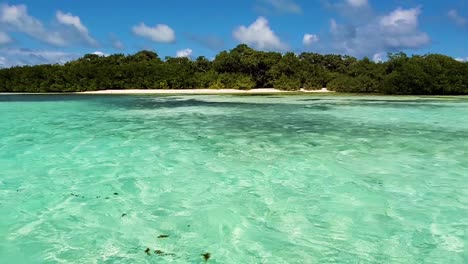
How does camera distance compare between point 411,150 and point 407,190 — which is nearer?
point 407,190

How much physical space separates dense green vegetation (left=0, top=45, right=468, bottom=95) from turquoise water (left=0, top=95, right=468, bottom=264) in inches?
1060

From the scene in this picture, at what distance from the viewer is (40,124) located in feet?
42.2

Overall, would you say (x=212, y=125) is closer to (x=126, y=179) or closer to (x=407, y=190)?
(x=126, y=179)

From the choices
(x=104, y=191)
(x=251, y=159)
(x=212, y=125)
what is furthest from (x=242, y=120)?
(x=104, y=191)

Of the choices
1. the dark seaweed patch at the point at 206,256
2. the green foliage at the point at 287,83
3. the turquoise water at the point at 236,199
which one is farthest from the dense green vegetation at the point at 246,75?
the dark seaweed patch at the point at 206,256

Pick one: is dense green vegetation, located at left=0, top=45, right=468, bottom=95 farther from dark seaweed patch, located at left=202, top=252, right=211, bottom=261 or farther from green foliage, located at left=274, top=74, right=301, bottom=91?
dark seaweed patch, located at left=202, top=252, right=211, bottom=261

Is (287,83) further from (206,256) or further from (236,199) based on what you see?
(206,256)

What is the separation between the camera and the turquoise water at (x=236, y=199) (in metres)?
3.69

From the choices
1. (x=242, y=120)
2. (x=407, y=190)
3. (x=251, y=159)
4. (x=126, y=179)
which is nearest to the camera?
(x=407, y=190)

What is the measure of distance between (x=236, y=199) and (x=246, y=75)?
130 feet

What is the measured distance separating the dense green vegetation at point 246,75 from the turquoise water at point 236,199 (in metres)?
26.9

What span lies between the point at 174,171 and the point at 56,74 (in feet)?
125

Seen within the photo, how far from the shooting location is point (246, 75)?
44.1 metres

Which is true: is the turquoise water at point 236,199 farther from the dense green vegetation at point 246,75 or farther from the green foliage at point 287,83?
the green foliage at point 287,83
